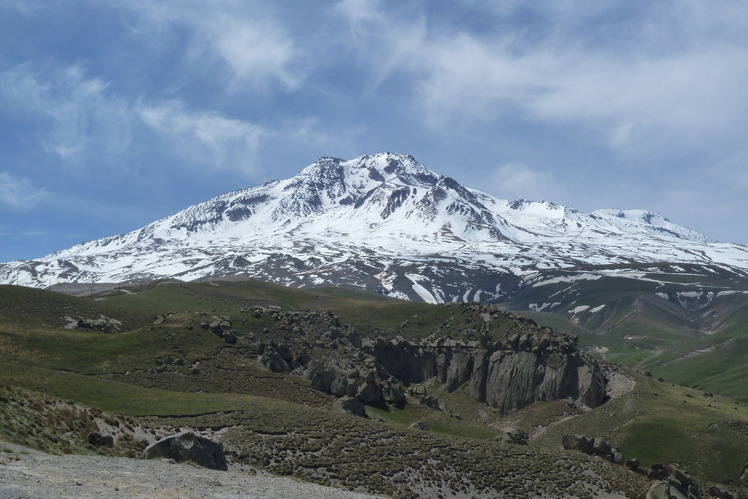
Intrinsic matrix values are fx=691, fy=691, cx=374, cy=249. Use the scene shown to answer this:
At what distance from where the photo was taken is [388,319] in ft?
527

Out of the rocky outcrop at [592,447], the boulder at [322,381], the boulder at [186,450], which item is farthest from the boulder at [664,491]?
the boulder at [322,381]

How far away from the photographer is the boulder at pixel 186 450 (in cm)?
3775

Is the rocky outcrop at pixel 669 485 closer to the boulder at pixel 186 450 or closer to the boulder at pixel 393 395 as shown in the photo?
the boulder at pixel 186 450

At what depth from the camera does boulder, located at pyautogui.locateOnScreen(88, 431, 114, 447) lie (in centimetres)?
3756

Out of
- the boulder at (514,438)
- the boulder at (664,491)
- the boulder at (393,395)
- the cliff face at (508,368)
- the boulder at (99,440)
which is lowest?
the boulder at (664,491)

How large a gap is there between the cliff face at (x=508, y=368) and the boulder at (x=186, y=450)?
69.5 m

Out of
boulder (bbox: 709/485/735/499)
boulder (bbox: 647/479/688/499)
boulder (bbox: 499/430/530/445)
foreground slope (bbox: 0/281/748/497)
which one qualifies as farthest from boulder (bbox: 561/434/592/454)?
boulder (bbox: 647/479/688/499)

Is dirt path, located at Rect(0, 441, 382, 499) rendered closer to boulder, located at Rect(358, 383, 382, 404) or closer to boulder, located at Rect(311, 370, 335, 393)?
boulder, located at Rect(311, 370, 335, 393)

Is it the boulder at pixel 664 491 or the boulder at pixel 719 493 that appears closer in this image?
the boulder at pixel 664 491

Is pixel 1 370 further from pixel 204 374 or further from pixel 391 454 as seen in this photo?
pixel 391 454

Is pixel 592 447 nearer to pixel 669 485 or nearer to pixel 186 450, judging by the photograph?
pixel 669 485

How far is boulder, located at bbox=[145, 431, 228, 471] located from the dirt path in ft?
6.25

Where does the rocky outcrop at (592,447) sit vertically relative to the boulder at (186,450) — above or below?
below

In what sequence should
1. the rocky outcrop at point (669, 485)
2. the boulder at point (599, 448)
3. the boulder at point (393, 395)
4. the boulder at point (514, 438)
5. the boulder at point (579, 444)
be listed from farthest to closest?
the boulder at point (393, 395) → the boulder at point (599, 448) → the boulder at point (579, 444) → the boulder at point (514, 438) → the rocky outcrop at point (669, 485)
